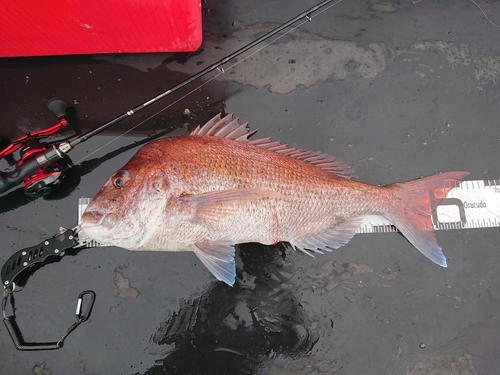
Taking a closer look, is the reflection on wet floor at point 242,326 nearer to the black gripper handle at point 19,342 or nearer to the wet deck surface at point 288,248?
the wet deck surface at point 288,248

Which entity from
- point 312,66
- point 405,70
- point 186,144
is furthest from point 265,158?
point 405,70

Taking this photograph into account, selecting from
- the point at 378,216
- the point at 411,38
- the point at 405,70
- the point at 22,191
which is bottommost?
the point at 378,216

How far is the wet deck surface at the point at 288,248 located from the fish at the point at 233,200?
296mm

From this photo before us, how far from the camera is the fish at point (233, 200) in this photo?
5.82 feet

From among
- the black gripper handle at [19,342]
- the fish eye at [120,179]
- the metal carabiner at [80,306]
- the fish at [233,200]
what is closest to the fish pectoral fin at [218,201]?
the fish at [233,200]

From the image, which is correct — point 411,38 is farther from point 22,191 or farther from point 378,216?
point 22,191

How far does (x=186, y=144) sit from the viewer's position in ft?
6.32

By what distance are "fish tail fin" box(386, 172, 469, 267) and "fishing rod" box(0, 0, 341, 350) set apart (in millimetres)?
1367

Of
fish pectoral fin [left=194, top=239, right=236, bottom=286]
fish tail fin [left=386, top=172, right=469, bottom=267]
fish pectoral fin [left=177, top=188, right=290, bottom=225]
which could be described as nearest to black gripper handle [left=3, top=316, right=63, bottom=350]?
fish pectoral fin [left=194, top=239, right=236, bottom=286]

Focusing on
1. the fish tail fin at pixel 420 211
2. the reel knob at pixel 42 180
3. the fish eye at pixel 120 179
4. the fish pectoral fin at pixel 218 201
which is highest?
the reel knob at pixel 42 180

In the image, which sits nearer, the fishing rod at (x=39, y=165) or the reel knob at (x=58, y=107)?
the fishing rod at (x=39, y=165)

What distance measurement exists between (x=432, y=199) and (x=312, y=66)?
51.4 inches

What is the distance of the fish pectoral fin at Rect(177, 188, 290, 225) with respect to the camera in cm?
179

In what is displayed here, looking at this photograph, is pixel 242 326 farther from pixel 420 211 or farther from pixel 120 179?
pixel 420 211
